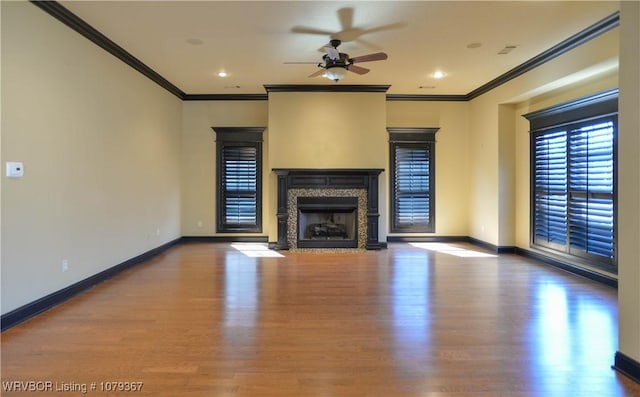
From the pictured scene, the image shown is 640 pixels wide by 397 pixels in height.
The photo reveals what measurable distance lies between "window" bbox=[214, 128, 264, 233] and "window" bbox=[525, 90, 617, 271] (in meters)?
5.14

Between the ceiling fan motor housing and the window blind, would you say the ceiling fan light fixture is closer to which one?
the ceiling fan motor housing

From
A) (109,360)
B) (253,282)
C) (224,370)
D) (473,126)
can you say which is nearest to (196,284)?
(253,282)

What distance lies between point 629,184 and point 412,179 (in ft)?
17.4

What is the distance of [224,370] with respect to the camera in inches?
93.7

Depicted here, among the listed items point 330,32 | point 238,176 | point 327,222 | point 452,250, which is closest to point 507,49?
point 330,32

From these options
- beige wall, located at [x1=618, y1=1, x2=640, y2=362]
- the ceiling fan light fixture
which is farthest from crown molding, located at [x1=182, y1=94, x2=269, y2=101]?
beige wall, located at [x1=618, y1=1, x2=640, y2=362]

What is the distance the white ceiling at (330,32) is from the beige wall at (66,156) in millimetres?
504

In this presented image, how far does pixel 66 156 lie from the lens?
3.80 m

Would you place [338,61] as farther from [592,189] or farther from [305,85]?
[592,189]

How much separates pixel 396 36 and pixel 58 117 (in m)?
3.94

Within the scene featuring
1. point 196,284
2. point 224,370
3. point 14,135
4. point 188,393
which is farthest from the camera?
point 196,284

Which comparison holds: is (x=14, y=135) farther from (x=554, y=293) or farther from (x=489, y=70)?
(x=489, y=70)

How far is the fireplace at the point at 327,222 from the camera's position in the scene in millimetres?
6980

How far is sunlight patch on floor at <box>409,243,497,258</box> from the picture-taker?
6.24 m
